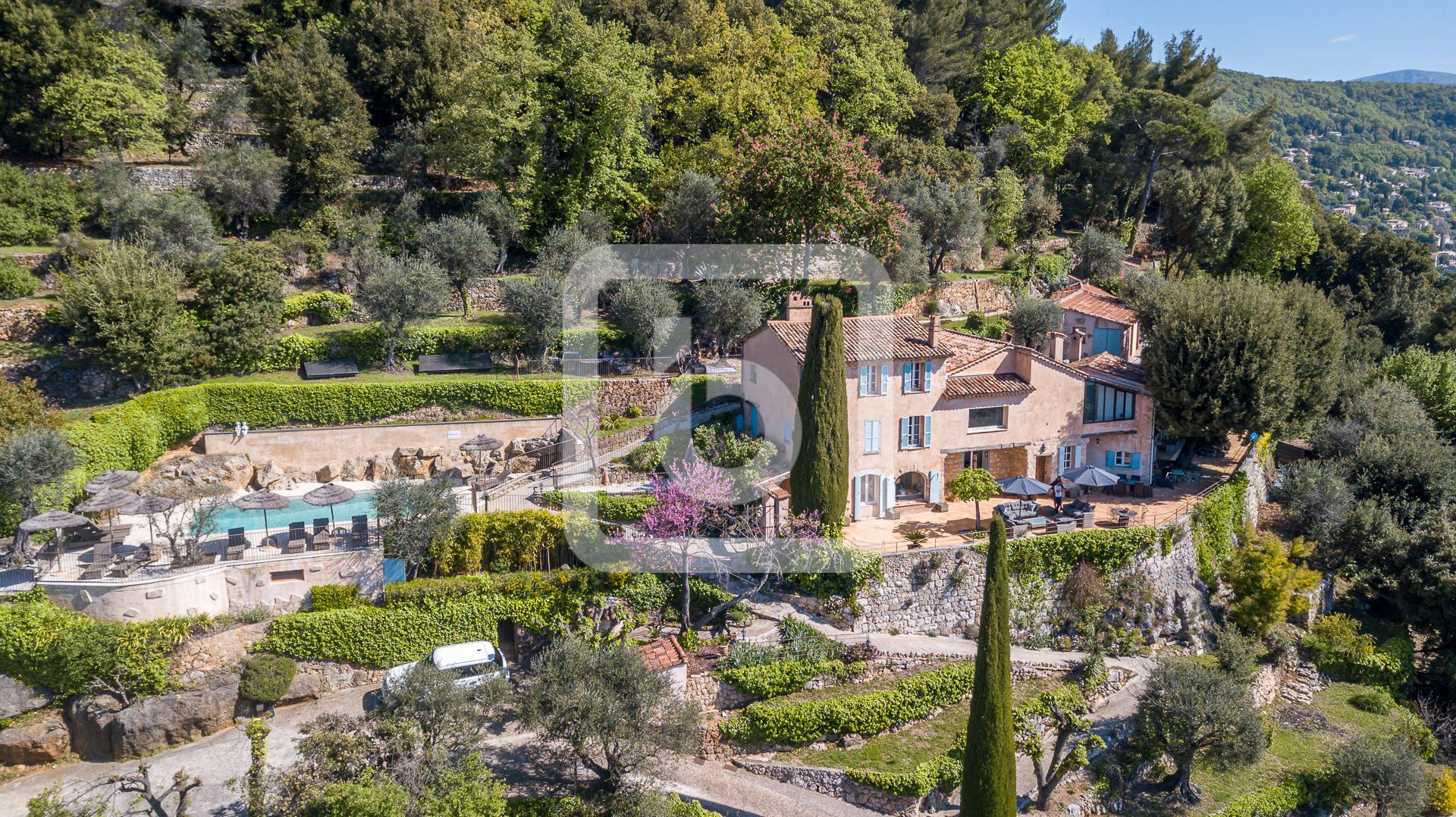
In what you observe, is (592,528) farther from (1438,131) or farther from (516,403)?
(1438,131)

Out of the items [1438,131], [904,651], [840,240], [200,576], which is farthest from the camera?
[1438,131]

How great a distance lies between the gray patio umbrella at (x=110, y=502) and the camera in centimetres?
2581

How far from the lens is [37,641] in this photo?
77.3ft

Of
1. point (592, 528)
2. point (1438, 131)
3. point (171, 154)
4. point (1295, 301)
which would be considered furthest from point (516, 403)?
point (1438, 131)

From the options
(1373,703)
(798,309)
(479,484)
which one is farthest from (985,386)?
(479,484)

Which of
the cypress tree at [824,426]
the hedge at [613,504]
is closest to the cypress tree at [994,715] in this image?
the cypress tree at [824,426]

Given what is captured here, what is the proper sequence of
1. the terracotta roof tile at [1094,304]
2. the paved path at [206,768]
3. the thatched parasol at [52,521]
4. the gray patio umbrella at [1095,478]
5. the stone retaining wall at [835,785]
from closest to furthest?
the paved path at [206,768], the stone retaining wall at [835,785], the thatched parasol at [52,521], the gray patio umbrella at [1095,478], the terracotta roof tile at [1094,304]

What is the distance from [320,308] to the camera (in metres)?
39.6

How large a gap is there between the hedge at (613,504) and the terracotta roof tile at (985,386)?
1157cm

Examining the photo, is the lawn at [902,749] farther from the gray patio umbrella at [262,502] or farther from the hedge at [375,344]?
the hedge at [375,344]

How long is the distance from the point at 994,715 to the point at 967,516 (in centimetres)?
1046

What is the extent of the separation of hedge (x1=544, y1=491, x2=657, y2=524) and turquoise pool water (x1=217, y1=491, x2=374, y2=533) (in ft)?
21.0

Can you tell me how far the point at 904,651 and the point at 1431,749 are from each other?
55.4 ft

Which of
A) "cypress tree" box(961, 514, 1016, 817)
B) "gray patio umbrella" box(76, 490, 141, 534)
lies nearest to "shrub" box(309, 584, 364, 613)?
"gray patio umbrella" box(76, 490, 141, 534)
